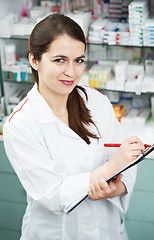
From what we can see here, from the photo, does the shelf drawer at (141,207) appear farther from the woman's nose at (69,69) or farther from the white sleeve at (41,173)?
the woman's nose at (69,69)

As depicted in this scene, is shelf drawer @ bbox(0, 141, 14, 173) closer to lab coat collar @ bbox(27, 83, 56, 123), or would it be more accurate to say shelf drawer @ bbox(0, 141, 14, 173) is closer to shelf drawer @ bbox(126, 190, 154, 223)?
shelf drawer @ bbox(126, 190, 154, 223)

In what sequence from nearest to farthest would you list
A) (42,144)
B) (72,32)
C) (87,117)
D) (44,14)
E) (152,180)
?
(72,32)
(42,144)
(87,117)
(152,180)
(44,14)

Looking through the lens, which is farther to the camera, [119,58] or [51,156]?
[119,58]

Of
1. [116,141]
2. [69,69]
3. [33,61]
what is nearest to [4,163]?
[116,141]

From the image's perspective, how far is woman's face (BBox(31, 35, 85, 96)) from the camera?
1411 mm

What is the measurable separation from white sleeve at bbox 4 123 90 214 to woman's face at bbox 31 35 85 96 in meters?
0.21

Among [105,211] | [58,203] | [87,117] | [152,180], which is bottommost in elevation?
[152,180]

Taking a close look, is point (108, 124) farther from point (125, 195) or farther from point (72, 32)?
point (72, 32)

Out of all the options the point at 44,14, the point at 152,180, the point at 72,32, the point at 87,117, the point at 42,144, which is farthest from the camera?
the point at 44,14

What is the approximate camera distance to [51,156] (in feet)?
5.11

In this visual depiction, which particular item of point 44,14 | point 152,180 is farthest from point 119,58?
point 152,180

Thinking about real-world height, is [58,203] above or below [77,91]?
below

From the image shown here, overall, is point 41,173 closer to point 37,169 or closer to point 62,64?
point 37,169

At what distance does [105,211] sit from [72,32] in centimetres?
79
